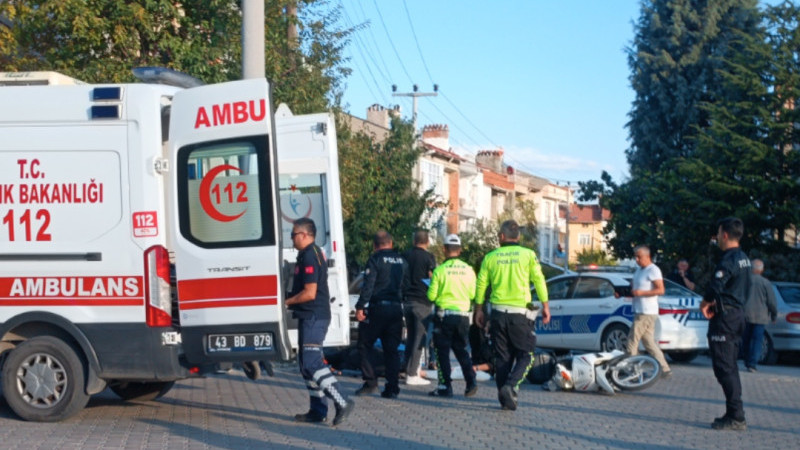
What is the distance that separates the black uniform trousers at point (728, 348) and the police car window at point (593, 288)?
24.1ft

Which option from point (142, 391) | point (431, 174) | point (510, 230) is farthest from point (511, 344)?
point (431, 174)

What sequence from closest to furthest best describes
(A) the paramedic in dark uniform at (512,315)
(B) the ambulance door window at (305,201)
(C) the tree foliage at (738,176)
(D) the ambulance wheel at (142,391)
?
(A) the paramedic in dark uniform at (512,315), (D) the ambulance wheel at (142,391), (B) the ambulance door window at (305,201), (C) the tree foliage at (738,176)

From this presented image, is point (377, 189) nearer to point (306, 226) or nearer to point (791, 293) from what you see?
point (791, 293)

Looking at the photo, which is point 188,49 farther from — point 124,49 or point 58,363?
point 58,363

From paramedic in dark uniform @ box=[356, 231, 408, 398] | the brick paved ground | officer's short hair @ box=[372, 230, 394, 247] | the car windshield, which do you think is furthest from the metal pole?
the car windshield

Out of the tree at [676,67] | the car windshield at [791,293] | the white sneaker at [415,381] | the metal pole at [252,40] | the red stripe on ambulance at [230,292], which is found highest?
the tree at [676,67]

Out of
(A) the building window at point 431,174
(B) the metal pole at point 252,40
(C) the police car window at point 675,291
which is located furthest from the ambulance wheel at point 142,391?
(A) the building window at point 431,174

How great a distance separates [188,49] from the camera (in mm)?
16219

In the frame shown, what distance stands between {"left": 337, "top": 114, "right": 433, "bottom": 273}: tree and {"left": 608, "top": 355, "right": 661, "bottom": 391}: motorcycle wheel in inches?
378

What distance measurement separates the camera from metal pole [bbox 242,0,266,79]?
43.8ft

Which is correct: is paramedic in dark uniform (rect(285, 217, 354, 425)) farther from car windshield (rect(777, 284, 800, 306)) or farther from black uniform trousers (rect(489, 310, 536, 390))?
car windshield (rect(777, 284, 800, 306))

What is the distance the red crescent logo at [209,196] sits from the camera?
9.19 metres

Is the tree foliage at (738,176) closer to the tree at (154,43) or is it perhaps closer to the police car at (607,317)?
the police car at (607,317)

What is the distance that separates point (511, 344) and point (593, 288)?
689 centimetres
